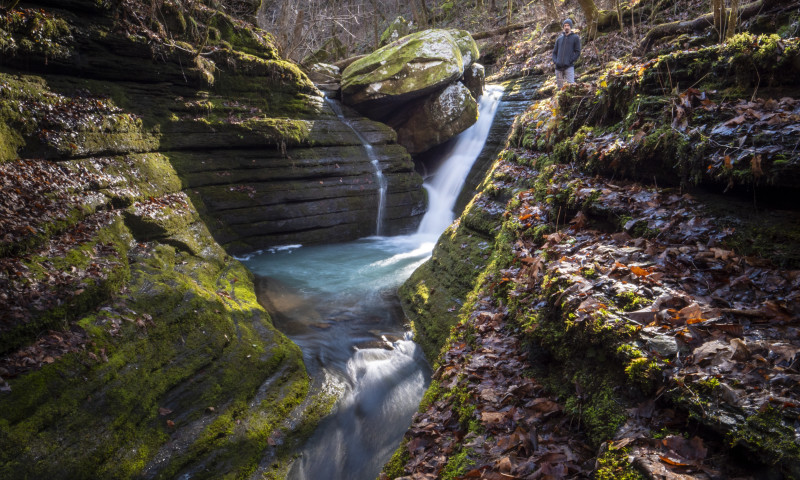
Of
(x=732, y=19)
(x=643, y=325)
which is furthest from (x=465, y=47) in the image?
(x=643, y=325)

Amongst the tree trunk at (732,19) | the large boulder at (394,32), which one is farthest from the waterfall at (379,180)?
the large boulder at (394,32)

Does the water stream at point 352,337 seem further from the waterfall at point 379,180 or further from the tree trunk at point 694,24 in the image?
the tree trunk at point 694,24

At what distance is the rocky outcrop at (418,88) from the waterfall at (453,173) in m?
0.70

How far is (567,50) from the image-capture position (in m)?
9.38

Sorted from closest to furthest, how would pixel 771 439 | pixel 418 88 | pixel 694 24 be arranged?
pixel 771 439, pixel 694 24, pixel 418 88

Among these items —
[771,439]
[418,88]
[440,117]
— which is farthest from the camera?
[440,117]

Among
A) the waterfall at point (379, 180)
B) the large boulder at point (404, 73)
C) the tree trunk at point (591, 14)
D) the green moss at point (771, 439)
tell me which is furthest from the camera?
the large boulder at point (404, 73)

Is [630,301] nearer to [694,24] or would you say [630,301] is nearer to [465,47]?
[694,24]

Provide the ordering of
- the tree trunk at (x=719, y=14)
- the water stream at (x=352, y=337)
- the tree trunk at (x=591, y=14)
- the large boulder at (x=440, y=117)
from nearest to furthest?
the water stream at (x=352, y=337)
the tree trunk at (x=719, y=14)
the tree trunk at (x=591, y=14)
the large boulder at (x=440, y=117)

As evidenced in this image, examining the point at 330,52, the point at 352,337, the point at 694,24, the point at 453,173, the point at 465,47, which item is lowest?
the point at 352,337

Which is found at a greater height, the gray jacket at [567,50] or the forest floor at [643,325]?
the gray jacket at [567,50]

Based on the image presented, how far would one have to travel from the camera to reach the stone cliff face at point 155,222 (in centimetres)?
414

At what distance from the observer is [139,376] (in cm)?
459

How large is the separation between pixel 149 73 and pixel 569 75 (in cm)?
1094
